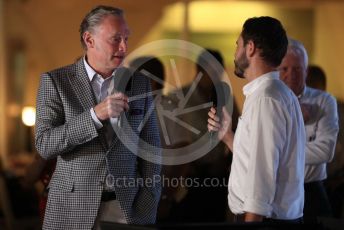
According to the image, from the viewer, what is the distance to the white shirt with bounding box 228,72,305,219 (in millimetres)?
3125

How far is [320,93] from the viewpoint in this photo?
4555mm

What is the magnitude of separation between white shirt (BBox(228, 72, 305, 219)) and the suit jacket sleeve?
0.58m

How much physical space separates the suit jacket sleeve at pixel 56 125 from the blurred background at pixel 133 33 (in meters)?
2.48

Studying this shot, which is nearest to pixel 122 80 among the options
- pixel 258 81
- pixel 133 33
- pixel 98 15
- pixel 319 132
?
pixel 98 15

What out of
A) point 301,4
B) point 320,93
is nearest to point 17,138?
point 301,4

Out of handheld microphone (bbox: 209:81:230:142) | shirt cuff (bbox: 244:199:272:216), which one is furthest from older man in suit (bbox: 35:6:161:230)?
shirt cuff (bbox: 244:199:272:216)

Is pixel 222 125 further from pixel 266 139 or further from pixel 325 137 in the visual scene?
pixel 325 137

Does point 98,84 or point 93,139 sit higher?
point 98,84

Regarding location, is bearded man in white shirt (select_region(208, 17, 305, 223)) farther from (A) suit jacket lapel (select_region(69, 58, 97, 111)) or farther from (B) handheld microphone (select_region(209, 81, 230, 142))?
(A) suit jacket lapel (select_region(69, 58, 97, 111))

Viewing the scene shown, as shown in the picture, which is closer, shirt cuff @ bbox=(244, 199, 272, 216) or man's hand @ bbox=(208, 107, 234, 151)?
shirt cuff @ bbox=(244, 199, 272, 216)

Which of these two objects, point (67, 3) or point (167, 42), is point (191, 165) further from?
point (67, 3)

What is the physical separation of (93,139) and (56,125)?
0.16m

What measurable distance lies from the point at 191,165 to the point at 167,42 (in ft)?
5.05

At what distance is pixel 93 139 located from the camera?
3451 mm
